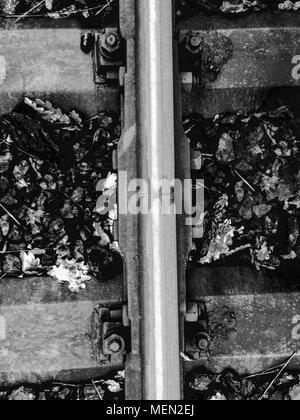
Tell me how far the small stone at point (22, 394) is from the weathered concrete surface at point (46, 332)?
9cm

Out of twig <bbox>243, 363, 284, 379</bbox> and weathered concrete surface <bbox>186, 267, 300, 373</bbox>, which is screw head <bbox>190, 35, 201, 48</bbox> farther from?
twig <bbox>243, 363, 284, 379</bbox>

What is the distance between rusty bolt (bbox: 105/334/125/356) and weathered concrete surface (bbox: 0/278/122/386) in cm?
48

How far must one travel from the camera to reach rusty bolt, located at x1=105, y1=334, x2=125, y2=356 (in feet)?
16.5

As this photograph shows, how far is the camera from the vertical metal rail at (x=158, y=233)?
15.9 ft

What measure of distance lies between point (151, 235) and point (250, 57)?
2.27 m

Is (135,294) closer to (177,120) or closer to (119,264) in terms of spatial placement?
(119,264)

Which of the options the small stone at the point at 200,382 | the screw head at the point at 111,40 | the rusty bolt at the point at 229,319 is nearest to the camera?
the screw head at the point at 111,40

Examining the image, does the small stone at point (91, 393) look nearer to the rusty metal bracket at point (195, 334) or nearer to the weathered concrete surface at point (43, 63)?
the rusty metal bracket at point (195, 334)

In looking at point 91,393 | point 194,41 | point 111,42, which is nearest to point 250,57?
point 194,41

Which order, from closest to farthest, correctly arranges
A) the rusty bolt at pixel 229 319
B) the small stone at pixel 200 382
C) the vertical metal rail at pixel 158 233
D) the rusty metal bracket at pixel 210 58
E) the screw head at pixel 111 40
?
the vertical metal rail at pixel 158 233
the screw head at pixel 111 40
the rusty metal bracket at pixel 210 58
the rusty bolt at pixel 229 319
the small stone at pixel 200 382

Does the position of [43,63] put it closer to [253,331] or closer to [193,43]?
[193,43]

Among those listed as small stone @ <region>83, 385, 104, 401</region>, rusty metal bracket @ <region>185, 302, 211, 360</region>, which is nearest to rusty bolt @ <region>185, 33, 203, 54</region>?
rusty metal bracket @ <region>185, 302, 211, 360</region>

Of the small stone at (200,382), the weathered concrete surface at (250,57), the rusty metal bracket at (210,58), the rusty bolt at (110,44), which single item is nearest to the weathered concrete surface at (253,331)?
the small stone at (200,382)
